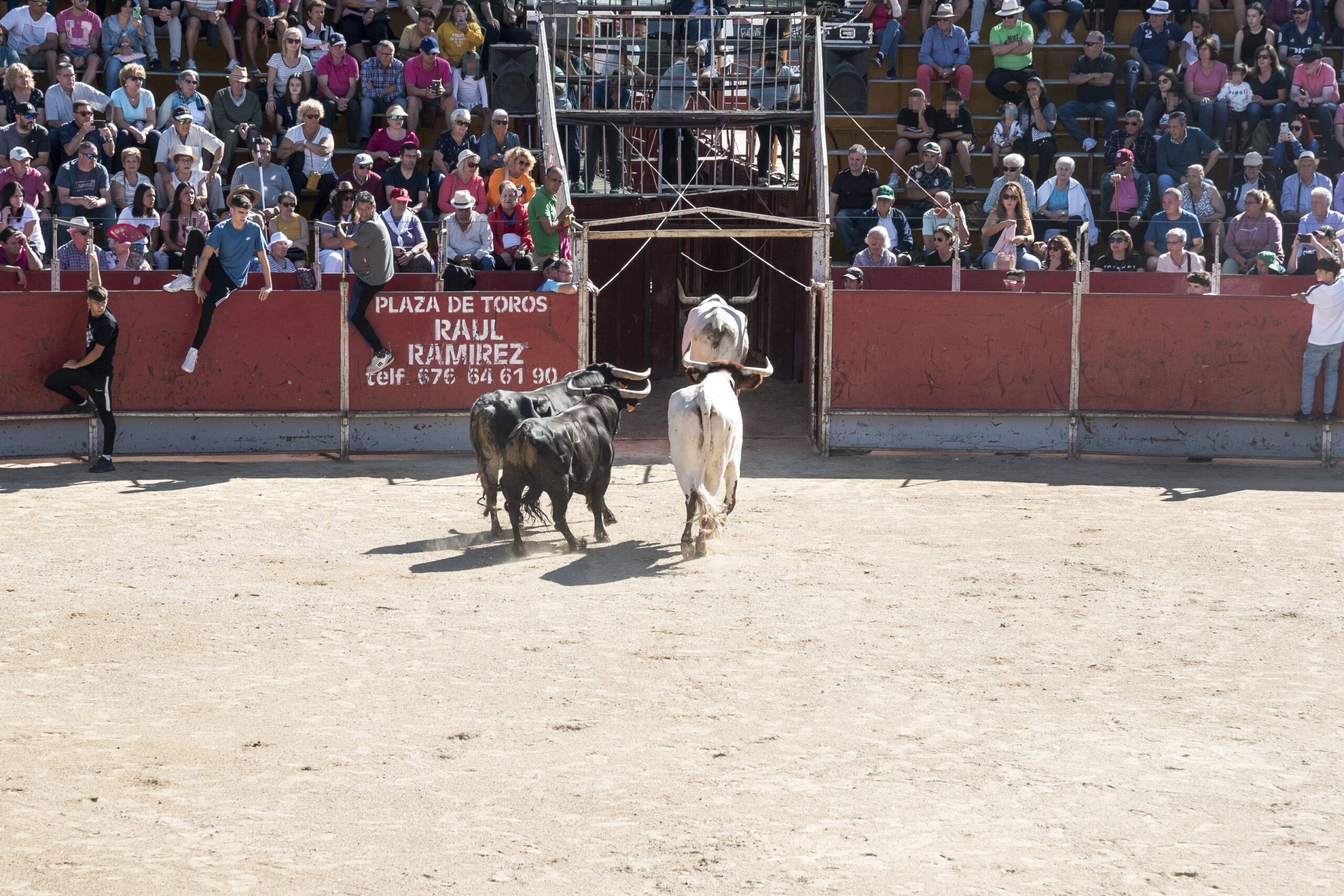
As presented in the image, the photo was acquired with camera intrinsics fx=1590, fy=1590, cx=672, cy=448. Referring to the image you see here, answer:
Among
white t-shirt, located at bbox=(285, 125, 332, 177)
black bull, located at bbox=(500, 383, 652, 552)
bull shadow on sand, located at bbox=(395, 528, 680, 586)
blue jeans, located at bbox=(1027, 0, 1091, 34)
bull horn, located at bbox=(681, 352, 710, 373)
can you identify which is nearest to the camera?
bull shadow on sand, located at bbox=(395, 528, 680, 586)

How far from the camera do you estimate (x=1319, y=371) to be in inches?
579

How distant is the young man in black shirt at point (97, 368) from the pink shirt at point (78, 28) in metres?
5.59

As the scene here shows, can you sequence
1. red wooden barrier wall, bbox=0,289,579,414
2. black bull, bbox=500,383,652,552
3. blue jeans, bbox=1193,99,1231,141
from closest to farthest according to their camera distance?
1. black bull, bbox=500,383,652,552
2. red wooden barrier wall, bbox=0,289,579,414
3. blue jeans, bbox=1193,99,1231,141

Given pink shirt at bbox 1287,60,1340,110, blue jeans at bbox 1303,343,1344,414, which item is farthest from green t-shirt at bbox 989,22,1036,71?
blue jeans at bbox 1303,343,1344,414

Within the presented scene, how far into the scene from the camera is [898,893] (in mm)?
5668

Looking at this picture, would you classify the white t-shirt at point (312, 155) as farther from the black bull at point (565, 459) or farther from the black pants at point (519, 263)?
the black bull at point (565, 459)

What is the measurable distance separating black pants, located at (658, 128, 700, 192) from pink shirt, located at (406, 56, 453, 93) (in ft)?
8.56

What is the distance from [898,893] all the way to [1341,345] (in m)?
10.7

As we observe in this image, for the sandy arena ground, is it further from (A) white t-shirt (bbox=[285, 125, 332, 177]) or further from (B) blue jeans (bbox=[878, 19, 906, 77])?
(B) blue jeans (bbox=[878, 19, 906, 77])

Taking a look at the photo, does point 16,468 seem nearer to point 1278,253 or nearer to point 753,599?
point 753,599

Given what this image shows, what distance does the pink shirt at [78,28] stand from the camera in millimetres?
18516

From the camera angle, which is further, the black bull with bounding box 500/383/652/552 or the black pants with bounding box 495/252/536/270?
the black pants with bounding box 495/252/536/270

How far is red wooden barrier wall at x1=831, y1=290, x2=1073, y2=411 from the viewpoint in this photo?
14992mm

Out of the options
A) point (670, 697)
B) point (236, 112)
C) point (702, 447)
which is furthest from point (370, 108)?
point (670, 697)
